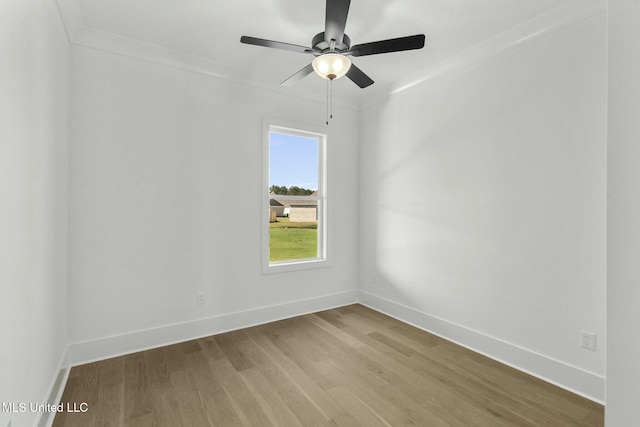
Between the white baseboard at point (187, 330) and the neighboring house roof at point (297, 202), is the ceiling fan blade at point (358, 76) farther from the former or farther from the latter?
the white baseboard at point (187, 330)

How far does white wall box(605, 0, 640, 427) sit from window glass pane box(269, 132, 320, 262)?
321cm

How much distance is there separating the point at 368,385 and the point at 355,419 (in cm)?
39

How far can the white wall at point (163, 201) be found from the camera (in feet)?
8.40

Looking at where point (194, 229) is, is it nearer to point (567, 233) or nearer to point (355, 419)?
point (355, 419)

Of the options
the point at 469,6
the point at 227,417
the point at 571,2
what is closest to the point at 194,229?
the point at 227,417

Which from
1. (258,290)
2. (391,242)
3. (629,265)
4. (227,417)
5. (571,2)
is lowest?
(227,417)

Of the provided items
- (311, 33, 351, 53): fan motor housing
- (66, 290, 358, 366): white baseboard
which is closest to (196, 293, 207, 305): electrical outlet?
(66, 290, 358, 366): white baseboard

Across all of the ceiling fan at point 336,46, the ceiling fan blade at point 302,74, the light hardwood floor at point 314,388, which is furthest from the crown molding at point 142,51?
the light hardwood floor at point 314,388

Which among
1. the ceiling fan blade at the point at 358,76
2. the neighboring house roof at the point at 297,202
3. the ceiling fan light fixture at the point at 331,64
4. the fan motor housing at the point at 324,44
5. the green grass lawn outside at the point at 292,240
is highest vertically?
the fan motor housing at the point at 324,44

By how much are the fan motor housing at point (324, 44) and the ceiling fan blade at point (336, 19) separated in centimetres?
8

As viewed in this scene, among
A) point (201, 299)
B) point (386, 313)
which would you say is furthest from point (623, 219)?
point (386, 313)

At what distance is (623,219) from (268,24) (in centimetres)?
259

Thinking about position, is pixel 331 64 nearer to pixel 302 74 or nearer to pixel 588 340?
pixel 302 74

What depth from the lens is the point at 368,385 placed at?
2248 mm
